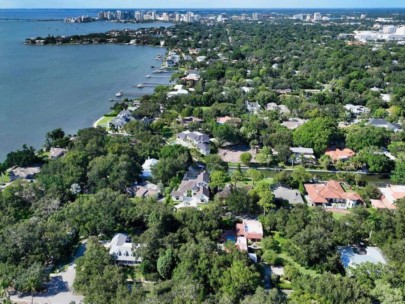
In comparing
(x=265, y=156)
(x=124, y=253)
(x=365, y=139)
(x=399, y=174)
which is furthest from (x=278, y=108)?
(x=124, y=253)

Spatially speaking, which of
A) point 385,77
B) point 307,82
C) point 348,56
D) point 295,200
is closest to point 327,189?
point 295,200

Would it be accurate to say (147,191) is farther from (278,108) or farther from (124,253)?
(278,108)

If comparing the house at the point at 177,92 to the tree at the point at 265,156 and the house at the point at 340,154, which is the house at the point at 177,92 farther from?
the house at the point at 340,154

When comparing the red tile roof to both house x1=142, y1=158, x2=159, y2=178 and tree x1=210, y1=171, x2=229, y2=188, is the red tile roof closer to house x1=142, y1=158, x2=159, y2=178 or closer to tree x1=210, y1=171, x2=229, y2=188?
tree x1=210, y1=171, x2=229, y2=188

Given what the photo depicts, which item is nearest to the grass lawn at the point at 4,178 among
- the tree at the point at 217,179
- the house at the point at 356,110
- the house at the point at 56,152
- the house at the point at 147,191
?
the house at the point at 56,152

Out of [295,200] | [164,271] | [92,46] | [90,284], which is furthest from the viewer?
[92,46]

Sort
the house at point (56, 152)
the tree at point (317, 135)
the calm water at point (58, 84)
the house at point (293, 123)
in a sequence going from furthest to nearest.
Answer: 1. the calm water at point (58, 84)
2. the house at point (293, 123)
3. the tree at point (317, 135)
4. the house at point (56, 152)

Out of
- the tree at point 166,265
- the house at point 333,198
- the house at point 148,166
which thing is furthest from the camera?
the house at point 148,166

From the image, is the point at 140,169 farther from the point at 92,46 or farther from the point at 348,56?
the point at 92,46

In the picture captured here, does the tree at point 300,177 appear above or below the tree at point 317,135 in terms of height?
below
